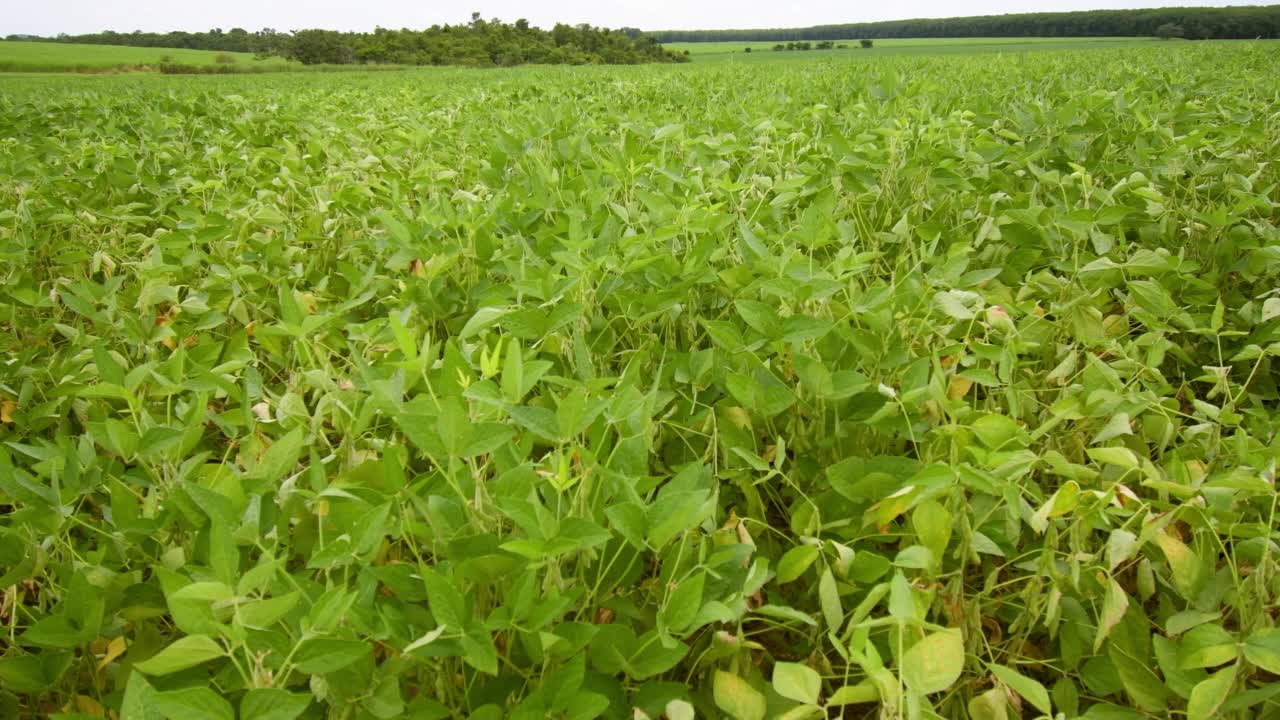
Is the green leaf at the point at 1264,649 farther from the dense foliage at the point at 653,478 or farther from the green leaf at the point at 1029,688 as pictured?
the green leaf at the point at 1029,688

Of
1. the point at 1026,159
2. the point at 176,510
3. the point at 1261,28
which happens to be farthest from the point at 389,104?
the point at 1261,28

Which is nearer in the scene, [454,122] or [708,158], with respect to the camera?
[708,158]

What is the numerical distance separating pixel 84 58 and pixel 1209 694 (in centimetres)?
5379

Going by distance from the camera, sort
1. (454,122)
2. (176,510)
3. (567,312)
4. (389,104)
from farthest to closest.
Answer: (389,104)
(454,122)
(567,312)
(176,510)

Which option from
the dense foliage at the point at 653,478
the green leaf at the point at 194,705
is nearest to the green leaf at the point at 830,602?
the dense foliage at the point at 653,478

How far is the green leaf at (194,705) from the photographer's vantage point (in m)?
0.69

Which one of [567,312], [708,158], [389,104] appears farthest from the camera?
[389,104]

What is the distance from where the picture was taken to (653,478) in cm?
102

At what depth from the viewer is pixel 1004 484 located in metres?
1.00

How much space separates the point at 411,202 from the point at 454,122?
2213mm

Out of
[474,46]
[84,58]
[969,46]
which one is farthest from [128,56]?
[969,46]

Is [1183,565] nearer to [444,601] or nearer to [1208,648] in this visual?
[1208,648]

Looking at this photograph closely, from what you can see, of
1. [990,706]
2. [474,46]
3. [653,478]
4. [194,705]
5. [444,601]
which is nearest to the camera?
[194,705]

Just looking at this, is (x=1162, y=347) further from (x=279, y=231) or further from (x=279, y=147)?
(x=279, y=147)
